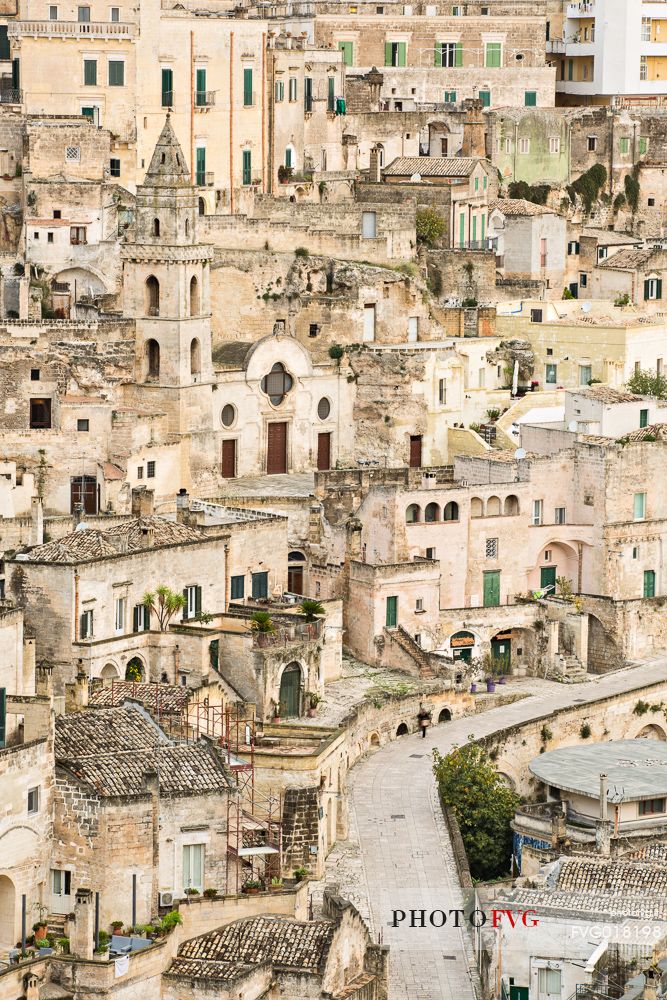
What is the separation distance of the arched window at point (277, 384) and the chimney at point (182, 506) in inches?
182

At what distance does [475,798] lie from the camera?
220 ft

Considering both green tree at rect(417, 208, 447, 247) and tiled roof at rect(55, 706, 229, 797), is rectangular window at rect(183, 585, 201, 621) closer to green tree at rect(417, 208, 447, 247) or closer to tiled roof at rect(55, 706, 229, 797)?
tiled roof at rect(55, 706, 229, 797)

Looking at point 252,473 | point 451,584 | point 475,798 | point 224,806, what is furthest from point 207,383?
point 224,806

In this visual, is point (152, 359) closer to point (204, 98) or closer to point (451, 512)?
point (451, 512)

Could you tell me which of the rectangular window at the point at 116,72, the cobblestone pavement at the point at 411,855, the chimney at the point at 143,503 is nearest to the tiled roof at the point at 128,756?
the cobblestone pavement at the point at 411,855

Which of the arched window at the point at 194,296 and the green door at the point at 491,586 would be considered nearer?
the green door at the point at 491,586

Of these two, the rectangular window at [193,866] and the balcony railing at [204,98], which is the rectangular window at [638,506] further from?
the rectangular window at [193,866]

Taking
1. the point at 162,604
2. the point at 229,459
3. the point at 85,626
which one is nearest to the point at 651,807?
the point at 162,604

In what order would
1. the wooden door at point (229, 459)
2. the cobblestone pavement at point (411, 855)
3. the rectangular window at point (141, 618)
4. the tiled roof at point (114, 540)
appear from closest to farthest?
the cobblestone pavement at point (411, 855), the tiled roof at point (114, 540), the rectangular window at point (141, 618), the wooden door at point (229, 459)

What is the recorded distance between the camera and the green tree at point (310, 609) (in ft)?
238

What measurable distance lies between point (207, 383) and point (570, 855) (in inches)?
821

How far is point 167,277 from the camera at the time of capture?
8006cm

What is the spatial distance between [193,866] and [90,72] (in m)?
32.7

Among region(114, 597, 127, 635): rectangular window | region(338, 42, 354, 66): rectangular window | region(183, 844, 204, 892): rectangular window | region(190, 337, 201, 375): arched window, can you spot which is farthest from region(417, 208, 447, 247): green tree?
region(183, 844, 204, 892): rectangular window
